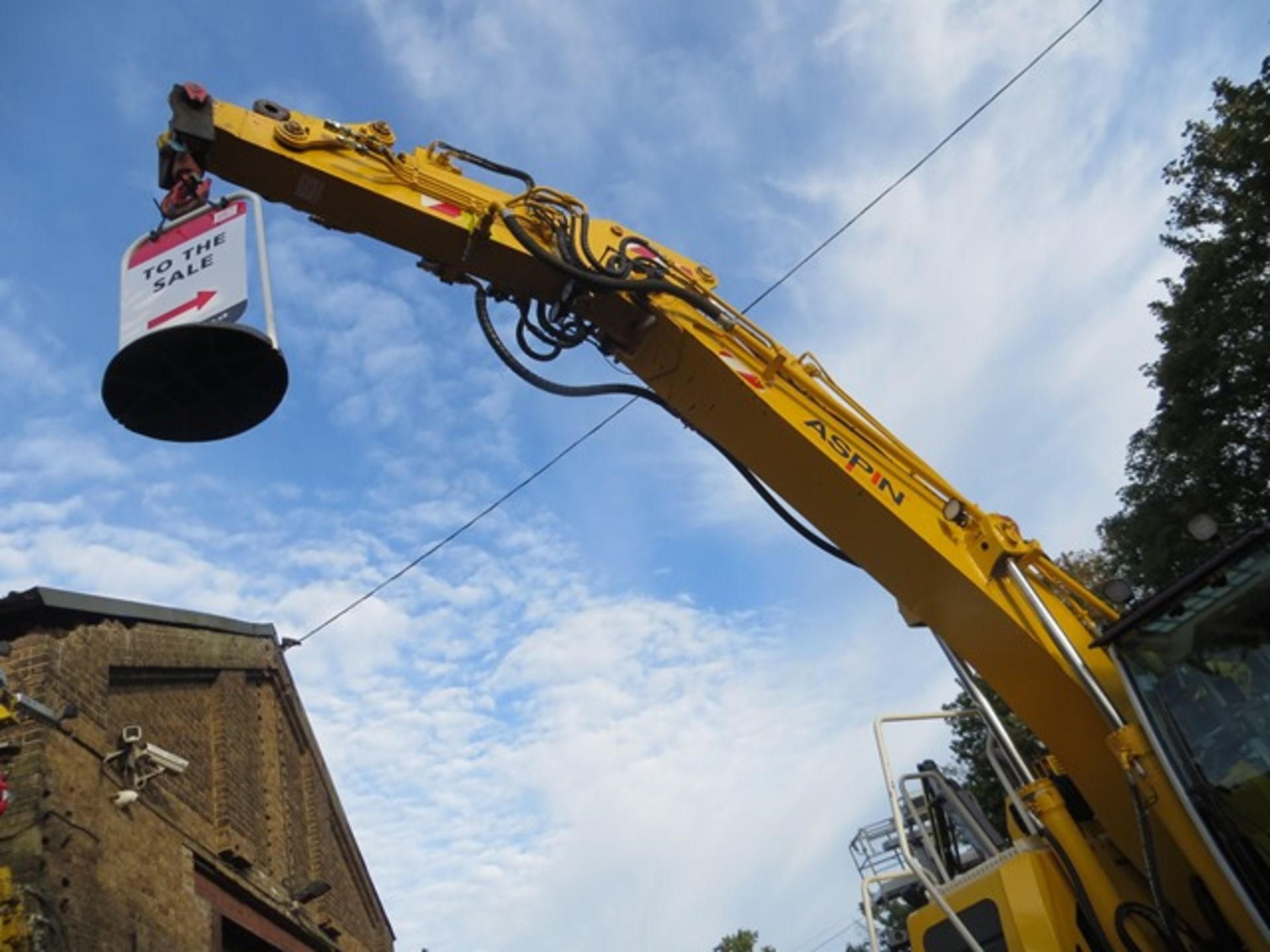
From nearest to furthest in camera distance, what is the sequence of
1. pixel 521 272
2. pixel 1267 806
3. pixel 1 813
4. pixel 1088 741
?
pixel 1267 806 → pixel 1088 741 → pixel 521 272 → pixel 1 813

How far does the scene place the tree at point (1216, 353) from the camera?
1914cm

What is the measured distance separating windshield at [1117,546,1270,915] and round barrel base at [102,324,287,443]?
13.2 feet

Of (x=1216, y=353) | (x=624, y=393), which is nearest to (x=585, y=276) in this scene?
(x=624, y=393)

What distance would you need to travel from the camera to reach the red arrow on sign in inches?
170

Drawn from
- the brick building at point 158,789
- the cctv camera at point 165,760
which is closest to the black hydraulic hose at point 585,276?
the brick building at point 158,789

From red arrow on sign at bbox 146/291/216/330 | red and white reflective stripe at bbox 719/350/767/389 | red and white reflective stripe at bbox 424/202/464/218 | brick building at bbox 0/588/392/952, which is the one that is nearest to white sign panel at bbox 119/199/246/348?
red arrow on sign at bbox 146/291/216/330

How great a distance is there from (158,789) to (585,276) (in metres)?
5.81

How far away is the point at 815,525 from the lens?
5863 millimetres

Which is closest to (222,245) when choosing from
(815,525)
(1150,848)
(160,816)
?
(815,525)

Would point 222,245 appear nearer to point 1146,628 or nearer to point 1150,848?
point 1146,628

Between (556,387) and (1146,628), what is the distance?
126 inches

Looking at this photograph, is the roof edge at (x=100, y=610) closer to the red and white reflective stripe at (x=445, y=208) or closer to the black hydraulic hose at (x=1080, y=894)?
the red and white reflective stripe at (x=445, y=208)

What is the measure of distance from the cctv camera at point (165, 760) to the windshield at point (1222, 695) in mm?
6979

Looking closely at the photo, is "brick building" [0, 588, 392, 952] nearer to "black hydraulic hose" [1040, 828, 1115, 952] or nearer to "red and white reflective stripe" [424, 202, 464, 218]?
"red and white reflective stripe" [424, 202, 464, 218]
